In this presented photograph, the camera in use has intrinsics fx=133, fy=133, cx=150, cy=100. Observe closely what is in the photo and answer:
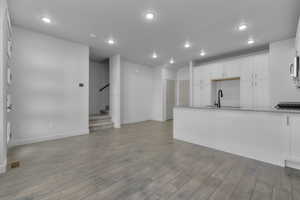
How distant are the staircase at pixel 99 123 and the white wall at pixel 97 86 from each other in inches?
43.4

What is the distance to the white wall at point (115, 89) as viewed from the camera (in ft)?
18.1

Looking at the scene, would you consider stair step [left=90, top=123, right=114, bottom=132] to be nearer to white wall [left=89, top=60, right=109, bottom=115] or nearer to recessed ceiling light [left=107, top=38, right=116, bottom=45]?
white wall [left=89, top=60, right=109, bottom=115]

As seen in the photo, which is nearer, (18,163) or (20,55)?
(18,163)

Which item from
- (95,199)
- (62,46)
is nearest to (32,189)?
(95,199)

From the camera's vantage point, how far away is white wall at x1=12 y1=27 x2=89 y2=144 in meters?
3.42

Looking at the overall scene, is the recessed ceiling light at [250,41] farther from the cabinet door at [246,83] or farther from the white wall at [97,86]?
the white wall at [97,86]

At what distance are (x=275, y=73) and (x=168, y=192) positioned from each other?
470 centimetres

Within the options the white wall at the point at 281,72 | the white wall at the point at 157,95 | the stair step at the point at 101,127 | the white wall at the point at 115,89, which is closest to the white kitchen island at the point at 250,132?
the white wall at the point at 281,72

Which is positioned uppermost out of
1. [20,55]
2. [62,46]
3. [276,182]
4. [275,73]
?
[62,46]

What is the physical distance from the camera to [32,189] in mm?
1728

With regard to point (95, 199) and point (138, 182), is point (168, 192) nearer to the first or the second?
point (138, 182)

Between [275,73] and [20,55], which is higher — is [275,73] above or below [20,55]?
below

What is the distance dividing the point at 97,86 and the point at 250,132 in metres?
6.12

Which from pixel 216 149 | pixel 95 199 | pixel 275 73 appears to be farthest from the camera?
pixel 275 73
